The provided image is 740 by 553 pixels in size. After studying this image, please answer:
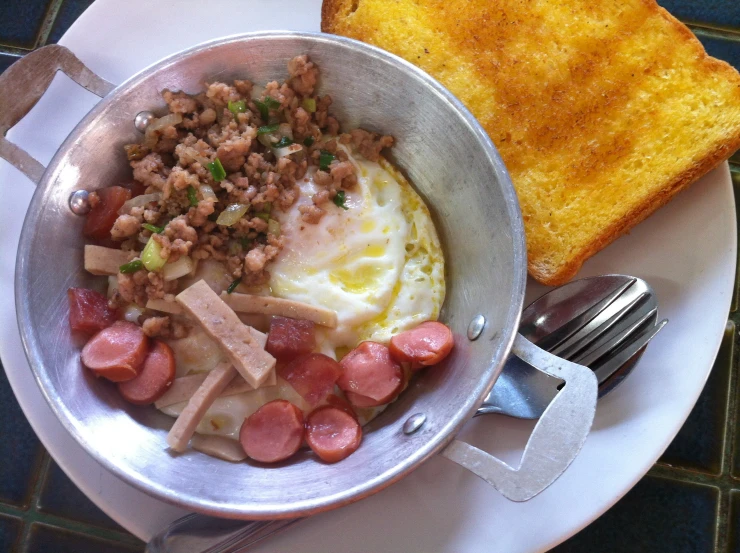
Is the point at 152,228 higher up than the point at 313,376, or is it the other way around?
the point at 152,228

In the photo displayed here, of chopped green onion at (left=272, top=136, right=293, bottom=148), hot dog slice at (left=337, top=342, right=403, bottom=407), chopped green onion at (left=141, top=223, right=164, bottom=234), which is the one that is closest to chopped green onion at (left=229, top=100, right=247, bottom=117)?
chopped green onion at (left=272, top=136, right=293, bottom=148)

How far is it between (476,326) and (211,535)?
109cm

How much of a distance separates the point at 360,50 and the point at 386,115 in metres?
0.26

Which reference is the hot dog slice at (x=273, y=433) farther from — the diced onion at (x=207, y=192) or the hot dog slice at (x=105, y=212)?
the hot dog slice at (x=105, y=212)

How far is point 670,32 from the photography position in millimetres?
2434

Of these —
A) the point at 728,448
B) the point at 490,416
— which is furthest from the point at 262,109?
the point at 728,448

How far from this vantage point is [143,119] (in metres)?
2.32

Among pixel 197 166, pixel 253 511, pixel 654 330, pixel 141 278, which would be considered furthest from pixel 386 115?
pixel 253 511

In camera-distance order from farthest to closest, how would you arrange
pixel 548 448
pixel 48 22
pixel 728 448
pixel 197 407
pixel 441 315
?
pixel 48 22 < pixel 728 448 < pixel 441 315 < pixel 197 407 < pixel 548 448

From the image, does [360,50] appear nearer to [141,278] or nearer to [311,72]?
[311,72]

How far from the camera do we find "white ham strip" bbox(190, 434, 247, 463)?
6.96ft

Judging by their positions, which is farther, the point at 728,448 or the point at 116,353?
the point at 728,448

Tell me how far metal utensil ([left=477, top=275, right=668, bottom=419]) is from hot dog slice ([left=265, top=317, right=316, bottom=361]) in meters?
0.64

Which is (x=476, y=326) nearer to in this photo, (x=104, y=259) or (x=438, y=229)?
(x=438, y=229)
